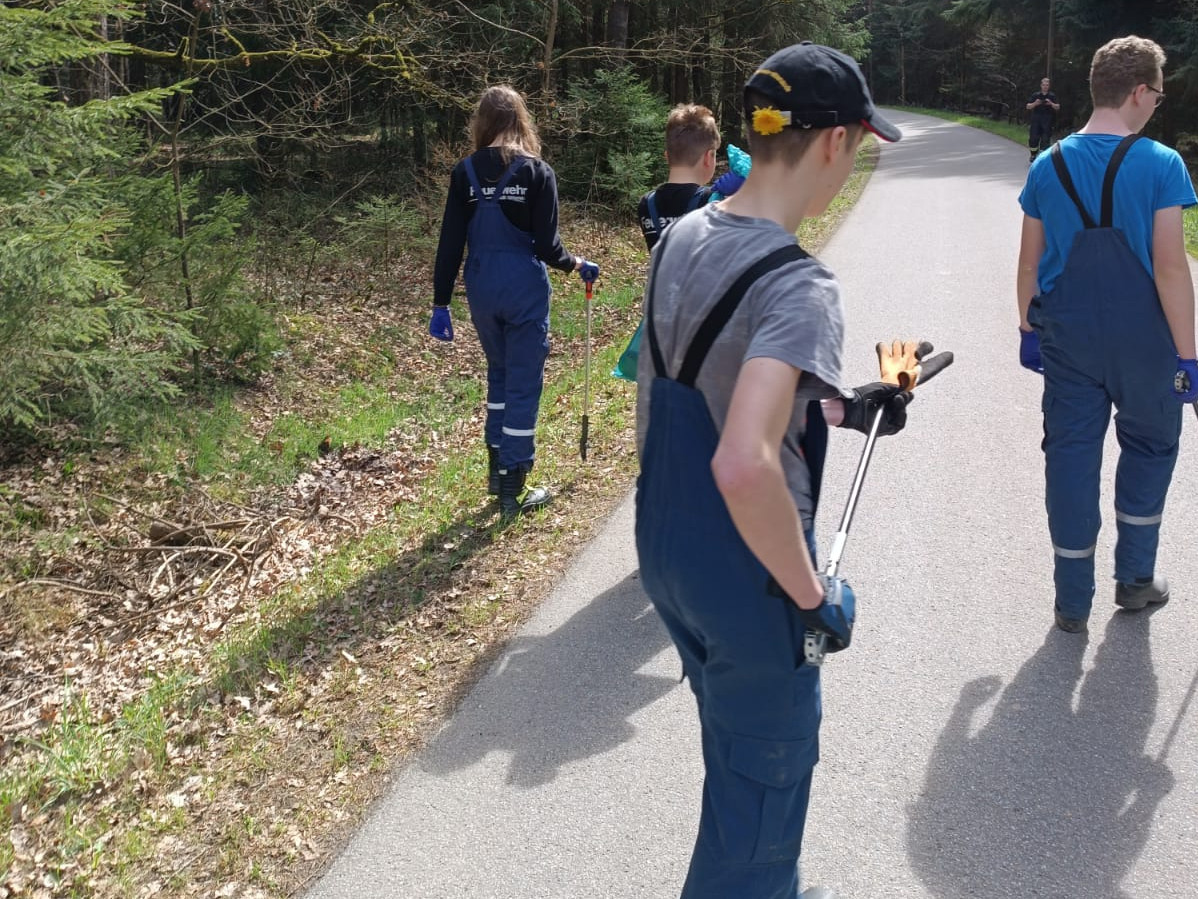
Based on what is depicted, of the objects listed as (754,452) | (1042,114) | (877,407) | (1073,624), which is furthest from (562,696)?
(1042,114)

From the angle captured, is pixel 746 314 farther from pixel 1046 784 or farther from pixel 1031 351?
pixel 1031 351

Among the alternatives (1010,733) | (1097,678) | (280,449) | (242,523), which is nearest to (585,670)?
(1010,733)

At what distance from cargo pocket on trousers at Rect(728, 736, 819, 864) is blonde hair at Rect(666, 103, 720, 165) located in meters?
3.59

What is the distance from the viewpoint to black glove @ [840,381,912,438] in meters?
2.72

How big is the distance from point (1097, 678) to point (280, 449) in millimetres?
6625

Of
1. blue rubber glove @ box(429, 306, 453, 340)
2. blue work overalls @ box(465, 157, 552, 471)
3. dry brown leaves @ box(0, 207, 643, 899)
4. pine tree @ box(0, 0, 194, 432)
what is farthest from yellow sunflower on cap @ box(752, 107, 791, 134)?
pine tree @ box(0, 0, 194, 432)

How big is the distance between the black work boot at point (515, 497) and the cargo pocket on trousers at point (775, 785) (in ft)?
12.4

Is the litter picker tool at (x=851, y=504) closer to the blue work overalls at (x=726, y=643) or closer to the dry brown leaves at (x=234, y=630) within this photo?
the blue work overalls at (x=726, y=643)

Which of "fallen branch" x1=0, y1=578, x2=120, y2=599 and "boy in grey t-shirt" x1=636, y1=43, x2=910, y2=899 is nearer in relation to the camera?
"boy in grey t-shirt" x1=636, y1=43, x2=910, y2=899

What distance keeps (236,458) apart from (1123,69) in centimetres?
688

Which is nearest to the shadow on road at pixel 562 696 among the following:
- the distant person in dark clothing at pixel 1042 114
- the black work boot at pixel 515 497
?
the black work boot at pixel 515 497

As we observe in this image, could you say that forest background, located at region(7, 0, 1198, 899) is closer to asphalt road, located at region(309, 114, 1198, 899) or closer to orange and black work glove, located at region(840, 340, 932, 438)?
asphalt road, located at region(309, 114, 1198, 899)

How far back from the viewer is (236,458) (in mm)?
8461

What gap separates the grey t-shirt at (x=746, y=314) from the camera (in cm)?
186
